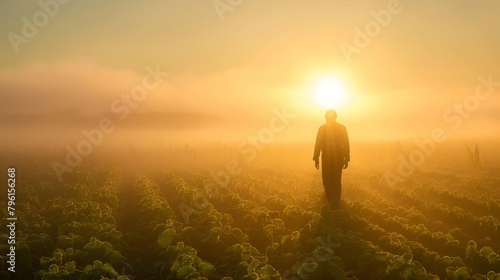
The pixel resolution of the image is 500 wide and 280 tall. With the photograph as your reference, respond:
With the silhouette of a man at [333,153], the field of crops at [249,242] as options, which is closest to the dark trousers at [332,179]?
the silhouette of a man at [333,153]

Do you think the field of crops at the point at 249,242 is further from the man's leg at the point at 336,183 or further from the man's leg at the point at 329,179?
the man's leg at the point at 329,179

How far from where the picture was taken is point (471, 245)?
849 centimetres

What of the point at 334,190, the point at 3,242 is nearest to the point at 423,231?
the point at 334,190

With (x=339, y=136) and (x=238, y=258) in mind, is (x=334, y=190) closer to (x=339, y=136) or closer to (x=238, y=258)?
(x=339, y=136)

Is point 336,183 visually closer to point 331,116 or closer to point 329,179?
point 329,179

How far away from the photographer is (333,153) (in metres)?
15.2

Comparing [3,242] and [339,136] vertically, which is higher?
[339,136]

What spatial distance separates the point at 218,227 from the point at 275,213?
2.26 m

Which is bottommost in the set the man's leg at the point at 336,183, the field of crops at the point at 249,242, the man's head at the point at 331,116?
the field of crops at the point at 249,242

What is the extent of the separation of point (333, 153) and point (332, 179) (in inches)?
33.8

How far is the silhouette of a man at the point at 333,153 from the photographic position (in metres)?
15.1

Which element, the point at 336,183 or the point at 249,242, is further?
the point at 336,183

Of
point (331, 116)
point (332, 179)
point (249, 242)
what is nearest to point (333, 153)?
point (332, 179)

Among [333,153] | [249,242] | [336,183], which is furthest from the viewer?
[333,153]
